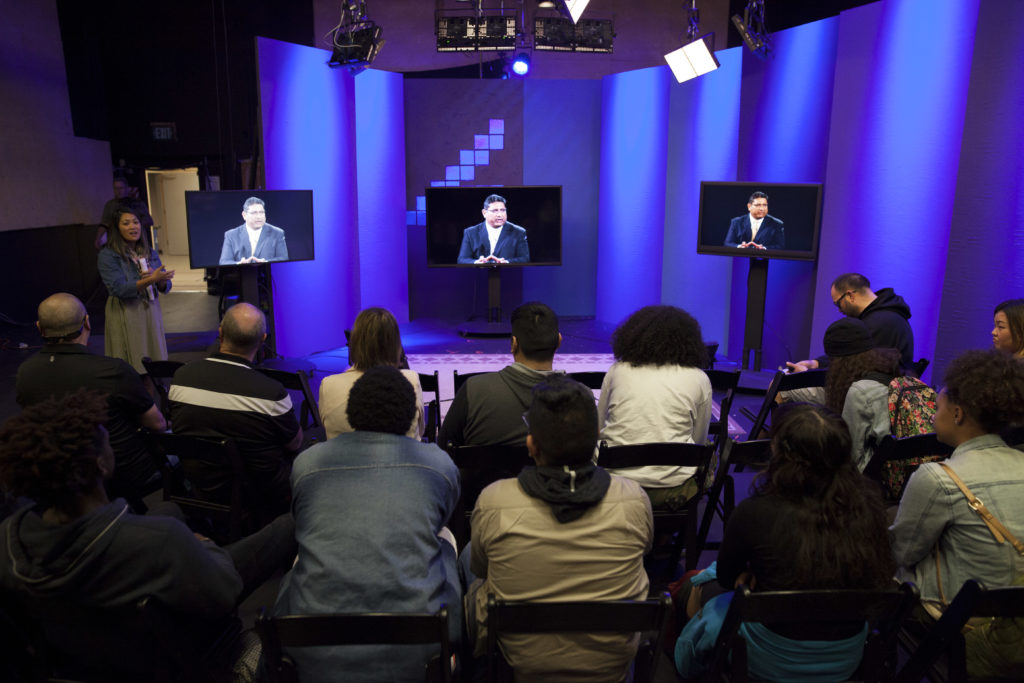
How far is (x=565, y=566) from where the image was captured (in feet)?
6.08

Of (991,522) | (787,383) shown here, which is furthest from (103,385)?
(787,383)

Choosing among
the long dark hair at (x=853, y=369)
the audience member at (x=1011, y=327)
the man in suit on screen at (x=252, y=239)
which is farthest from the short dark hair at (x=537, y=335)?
the man in suit on screen at (x=252, y=239)

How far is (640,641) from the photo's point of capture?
6.35ft

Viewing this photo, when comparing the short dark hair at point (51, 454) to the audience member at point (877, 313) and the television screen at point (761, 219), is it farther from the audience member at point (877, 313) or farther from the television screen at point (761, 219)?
the television screen at point (761, 219)

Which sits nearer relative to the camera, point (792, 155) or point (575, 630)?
point (575, 630)

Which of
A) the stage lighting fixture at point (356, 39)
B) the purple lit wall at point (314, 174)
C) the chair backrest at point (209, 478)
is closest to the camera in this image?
the chair backrest at point (209, 478)

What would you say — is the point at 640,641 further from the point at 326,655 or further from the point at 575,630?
the point at 326,655

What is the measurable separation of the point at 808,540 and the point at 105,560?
1.70m

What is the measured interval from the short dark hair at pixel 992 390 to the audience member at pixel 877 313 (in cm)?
214

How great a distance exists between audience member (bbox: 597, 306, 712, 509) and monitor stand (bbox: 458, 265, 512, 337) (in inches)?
190

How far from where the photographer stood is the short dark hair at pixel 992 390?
6.98 ft

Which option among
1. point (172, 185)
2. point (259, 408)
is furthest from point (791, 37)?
point (172, 185)

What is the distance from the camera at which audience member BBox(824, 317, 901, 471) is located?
121 inches

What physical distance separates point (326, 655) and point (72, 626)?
0.62 m
